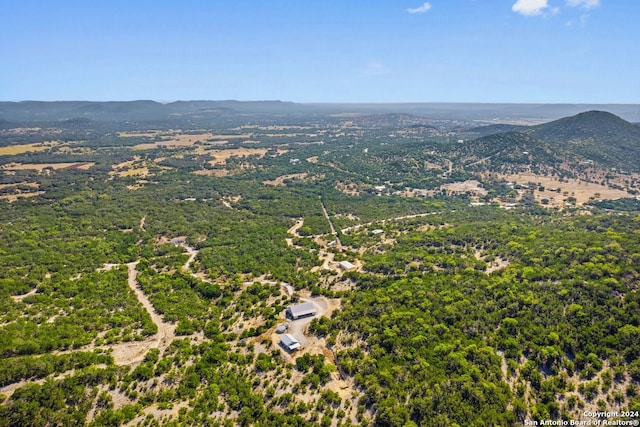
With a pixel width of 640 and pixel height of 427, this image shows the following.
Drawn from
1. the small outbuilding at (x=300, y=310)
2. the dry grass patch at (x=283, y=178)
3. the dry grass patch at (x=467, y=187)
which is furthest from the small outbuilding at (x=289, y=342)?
the dry grass patch at (x=467, y=187)

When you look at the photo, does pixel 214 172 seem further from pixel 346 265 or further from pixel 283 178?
pixel 346 265

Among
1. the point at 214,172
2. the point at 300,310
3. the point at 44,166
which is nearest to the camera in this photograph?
the point at 300,310

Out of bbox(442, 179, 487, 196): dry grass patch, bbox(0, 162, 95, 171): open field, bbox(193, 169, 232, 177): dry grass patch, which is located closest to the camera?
bbox(442, 179, 487, 196): dry grass patch

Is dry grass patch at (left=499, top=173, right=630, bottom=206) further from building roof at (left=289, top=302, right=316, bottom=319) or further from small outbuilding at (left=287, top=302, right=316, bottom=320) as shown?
small outbuilding at (left=287, top=302, right=316, bottom=320)

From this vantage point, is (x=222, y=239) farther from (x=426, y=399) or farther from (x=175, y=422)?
(x=426, y=399)

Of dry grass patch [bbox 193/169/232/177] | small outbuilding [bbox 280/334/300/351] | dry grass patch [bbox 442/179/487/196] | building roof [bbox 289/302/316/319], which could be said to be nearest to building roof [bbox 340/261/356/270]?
building roof [bbox 289/302/316/319]

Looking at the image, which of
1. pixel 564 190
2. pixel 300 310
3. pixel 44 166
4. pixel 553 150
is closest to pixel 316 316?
pixel 300 310
